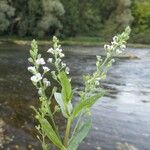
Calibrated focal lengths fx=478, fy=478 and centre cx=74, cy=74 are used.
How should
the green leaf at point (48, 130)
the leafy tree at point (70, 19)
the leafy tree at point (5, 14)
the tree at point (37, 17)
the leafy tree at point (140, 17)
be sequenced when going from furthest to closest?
the leafy tree at point (140, 17) → the leafy tree at point (70, 19) → the tree at point (37, 17) → the leafy tree at point (5, 14) → the green leaf at point (48, 130)

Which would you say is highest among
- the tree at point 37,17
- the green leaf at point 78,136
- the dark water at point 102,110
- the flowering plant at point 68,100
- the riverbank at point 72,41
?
the flowering plant at point 68,100

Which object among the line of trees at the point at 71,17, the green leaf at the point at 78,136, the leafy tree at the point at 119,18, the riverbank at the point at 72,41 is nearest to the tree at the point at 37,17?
the line of trees at the point at 71,17

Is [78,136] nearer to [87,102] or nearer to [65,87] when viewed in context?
[87,102]

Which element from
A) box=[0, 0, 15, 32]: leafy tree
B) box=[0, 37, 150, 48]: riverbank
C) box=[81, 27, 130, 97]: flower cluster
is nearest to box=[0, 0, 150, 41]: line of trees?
box=[0, 0, 15, 32]: leafy tree

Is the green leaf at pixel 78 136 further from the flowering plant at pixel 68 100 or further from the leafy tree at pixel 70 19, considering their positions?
the leafy tree at pixel 70 19

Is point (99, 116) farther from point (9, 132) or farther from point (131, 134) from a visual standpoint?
point (9, 132)

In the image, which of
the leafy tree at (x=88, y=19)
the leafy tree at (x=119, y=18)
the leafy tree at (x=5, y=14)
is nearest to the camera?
the leafy tree at (x=5, y=14)

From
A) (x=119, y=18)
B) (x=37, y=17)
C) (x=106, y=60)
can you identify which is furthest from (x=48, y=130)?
(x=119, y=18)
